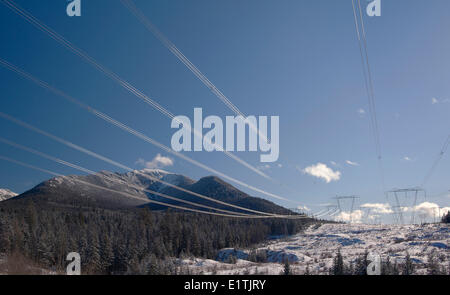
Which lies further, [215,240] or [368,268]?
[215,240]

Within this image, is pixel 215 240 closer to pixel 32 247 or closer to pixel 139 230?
pixel 139 230

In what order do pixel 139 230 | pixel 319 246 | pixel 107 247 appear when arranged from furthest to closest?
pixel 139 230
pixel 319 246
pixel 107 247

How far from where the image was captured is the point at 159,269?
34.8 metres
